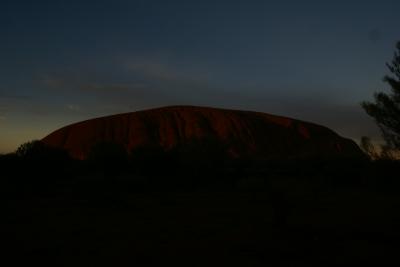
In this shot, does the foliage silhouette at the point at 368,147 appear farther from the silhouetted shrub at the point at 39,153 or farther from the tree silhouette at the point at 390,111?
the silhouetted shrub at the point at 39,153

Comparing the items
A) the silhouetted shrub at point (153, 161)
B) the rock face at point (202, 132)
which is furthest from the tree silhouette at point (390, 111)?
the rock face at point (202, 132)

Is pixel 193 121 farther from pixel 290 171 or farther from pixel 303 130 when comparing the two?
pixel 290 171

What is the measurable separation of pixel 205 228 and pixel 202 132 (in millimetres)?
54930

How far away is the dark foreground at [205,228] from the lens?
10.0 meters

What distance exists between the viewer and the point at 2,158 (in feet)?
98.9

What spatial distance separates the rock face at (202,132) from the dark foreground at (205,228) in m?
39.7

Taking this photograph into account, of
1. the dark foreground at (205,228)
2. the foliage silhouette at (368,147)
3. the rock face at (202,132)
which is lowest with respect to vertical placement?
the dark foreground at (205,228)

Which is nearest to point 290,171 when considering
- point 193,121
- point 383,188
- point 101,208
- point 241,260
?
point 383,188

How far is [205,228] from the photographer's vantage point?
46.8ft

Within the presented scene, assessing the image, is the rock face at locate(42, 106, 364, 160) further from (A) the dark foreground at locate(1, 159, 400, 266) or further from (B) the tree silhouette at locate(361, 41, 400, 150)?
(B) the tree silhouette at locate(361, 41, 400, 150)

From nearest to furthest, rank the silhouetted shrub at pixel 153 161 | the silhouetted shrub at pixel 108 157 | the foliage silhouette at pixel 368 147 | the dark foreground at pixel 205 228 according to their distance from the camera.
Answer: the dark foreground at pixel 205 228 < the foliage silhouette at pixel 368 147 < the silhouetted shrub at pixel 153 161 < the silhouetted shrub at pixel 108 157

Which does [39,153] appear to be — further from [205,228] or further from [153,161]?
[205,228]

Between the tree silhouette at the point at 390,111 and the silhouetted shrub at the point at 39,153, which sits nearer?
the tree silhouette at the point at 390,111

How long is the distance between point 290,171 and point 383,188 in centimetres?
1088
